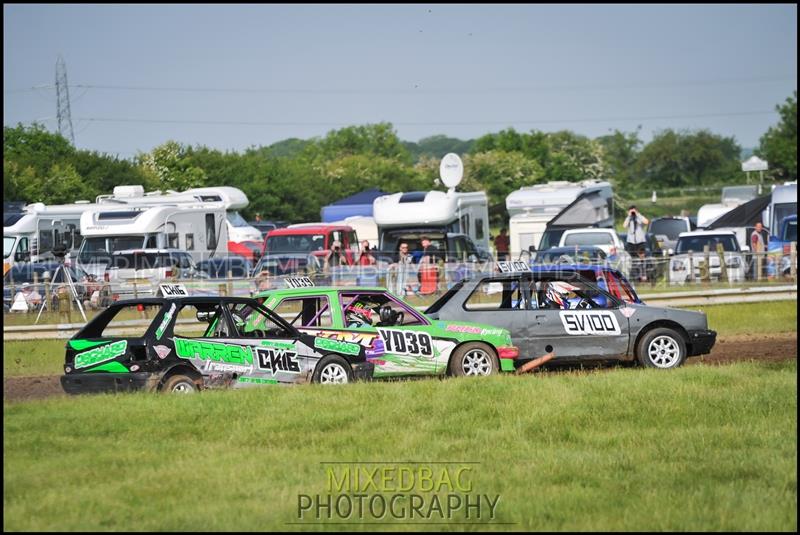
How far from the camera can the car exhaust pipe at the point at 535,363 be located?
567 inches

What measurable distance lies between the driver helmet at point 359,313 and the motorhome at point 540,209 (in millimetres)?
21586

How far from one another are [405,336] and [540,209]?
23416 mm

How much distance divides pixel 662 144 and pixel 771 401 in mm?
118160

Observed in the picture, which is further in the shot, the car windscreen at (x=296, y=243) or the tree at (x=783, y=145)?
the tree at (x=783, y=145)

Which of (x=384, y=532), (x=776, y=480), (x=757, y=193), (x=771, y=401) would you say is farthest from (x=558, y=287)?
(x=757, y=193)

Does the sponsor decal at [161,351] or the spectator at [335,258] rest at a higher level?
the spectator at [335,258]

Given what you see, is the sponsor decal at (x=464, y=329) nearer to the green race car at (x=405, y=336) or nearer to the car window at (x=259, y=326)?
the green race car at (x=405, y=336)

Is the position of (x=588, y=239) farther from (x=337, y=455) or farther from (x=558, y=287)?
(x=337, y=455)

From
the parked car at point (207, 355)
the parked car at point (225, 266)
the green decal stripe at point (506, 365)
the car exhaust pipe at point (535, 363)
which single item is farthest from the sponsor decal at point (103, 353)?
the parked car at point (225, 266)

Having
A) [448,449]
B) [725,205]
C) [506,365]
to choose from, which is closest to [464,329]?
[506,365]

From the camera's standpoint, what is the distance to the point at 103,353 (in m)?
11.8

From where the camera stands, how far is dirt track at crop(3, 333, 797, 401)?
14.1 meters

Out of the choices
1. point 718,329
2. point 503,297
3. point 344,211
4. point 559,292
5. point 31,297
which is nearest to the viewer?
point 503,297

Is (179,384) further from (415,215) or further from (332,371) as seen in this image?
(415,215)
